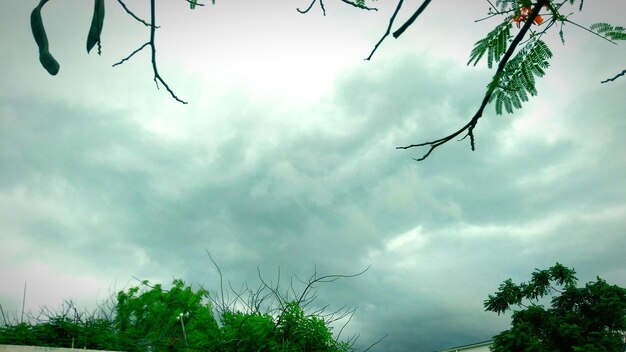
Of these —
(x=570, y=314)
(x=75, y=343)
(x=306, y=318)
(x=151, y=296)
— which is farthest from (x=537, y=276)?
(x=75, y=343)

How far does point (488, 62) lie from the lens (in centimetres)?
208

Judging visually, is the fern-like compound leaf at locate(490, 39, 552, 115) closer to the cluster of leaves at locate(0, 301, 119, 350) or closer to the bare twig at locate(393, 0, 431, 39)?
the bare twig at locate(393, 0, 431, 39)

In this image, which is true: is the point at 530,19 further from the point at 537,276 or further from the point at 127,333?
the point at 537,276

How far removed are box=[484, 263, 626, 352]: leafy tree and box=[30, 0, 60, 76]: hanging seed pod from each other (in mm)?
18376

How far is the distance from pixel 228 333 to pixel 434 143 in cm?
468

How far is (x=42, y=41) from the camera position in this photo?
116 centimetres

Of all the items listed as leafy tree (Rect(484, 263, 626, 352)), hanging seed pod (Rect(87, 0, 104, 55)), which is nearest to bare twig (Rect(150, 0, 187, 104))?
hanging seed pod (Rect(87, 0, 104, 55))

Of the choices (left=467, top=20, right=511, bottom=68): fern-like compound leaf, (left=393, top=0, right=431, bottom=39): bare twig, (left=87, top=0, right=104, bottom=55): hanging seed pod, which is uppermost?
(left=467, top=20, right=511, bottom=68): fern-like compound leaf

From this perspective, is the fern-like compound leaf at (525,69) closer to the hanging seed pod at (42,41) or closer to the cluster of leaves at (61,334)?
the hanging seed pod at (42,41)

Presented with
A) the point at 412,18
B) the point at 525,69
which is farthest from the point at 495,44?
the point at 412,18

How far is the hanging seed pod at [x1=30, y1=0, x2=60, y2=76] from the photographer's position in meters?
1.14

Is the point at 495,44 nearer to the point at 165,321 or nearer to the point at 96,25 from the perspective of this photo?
the point at 96,25

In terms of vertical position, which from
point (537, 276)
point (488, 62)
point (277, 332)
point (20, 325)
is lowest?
point (277, 332)

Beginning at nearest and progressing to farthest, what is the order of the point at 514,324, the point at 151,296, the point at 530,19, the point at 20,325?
the point at 530,19, the point at 20,325, the point at 151,296, the point at 514,324
